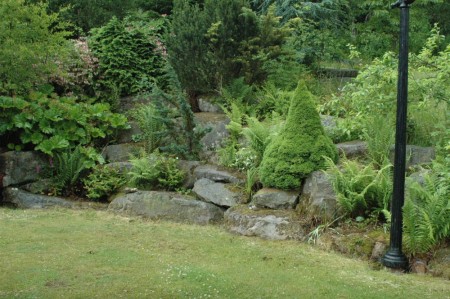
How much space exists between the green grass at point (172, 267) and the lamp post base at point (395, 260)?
0.42ft

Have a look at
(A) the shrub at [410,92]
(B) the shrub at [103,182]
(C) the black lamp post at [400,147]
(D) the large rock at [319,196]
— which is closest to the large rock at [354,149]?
(A) the shrub at [410,92]

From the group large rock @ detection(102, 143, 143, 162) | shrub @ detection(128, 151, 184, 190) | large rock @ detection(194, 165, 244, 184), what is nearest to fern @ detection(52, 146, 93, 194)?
large rock @ detection(102, 143, 143, 162)

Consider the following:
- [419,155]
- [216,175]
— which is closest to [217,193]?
[216,175]

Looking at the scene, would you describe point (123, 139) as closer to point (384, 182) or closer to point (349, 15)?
point (384, 182)

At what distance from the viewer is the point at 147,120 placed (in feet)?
34.5

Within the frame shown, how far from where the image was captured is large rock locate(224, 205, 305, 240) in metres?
7.38

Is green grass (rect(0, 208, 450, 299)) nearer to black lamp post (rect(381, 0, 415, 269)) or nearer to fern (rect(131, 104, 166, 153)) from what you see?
black lamp post (rect(381, 0, 415, 269))

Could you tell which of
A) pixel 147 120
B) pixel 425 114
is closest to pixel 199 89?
pixel 147 120

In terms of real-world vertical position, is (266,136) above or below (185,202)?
above

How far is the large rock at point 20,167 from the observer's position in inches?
381

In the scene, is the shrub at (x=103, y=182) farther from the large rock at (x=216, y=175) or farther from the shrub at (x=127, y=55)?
the shrub at (x=127, y=55)

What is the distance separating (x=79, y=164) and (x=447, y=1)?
15561 millimetres

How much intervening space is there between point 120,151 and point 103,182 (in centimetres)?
136

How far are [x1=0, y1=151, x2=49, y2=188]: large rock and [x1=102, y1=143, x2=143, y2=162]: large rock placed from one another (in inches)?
47.0
